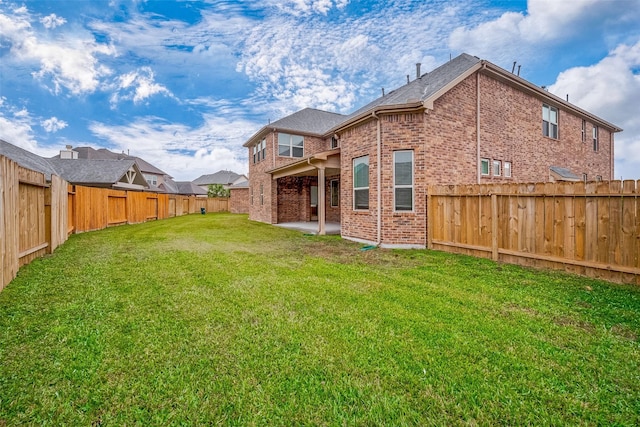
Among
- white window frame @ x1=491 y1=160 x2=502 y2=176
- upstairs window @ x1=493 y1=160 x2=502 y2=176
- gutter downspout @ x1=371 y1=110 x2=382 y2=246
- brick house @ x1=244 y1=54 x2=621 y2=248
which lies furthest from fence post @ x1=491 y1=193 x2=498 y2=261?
upstairs window @ x1=493 y1=160 x2=502 y2=176

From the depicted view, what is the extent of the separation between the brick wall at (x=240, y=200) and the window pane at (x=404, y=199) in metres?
22.5

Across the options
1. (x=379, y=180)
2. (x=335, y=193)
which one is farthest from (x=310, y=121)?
(x=379, y=180)

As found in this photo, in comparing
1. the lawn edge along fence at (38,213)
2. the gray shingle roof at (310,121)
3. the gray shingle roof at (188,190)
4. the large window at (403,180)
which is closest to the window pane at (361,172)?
the large window at (403,180)

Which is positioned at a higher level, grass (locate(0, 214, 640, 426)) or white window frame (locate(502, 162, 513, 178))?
white window frame (locate(502, 162, 513, 178))

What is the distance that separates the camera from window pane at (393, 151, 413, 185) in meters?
8.59

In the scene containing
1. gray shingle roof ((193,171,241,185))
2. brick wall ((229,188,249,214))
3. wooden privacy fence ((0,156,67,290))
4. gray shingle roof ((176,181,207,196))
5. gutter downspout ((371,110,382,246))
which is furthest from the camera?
gray shingle roof ((193,171,241,185))

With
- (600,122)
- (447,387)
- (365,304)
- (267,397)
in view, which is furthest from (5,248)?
(600,122)

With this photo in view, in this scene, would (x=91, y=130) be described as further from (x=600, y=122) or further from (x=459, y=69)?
(x=600, y=122)

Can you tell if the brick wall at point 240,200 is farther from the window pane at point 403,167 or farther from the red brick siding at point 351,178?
the window pane at point 403,167

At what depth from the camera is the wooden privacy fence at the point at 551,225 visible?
4855 mm

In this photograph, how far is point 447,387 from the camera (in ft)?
7.34

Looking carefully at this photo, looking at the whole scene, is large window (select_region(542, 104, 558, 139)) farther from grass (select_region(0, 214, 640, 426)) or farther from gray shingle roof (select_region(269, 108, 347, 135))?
gray shingle roof (select_region(269, 108, 347, 135))

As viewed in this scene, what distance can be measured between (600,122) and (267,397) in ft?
69.4

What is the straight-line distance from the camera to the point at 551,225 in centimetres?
575
